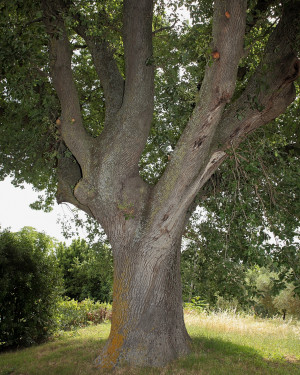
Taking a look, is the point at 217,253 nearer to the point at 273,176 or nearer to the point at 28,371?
the point at 273,176

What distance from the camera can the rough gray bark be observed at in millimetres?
5918

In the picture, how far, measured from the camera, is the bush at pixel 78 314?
11930 mm

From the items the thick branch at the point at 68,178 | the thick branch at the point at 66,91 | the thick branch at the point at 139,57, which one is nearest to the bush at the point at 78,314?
the thick branch at the point at 68,178

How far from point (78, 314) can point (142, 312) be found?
8007mm

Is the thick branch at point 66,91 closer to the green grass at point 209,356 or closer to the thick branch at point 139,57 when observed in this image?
the thick branch at point 139,57

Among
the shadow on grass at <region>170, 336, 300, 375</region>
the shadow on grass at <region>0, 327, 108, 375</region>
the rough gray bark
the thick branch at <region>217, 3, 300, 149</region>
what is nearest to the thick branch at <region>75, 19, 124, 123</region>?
the rough gray bark

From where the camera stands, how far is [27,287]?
1038 centimetres

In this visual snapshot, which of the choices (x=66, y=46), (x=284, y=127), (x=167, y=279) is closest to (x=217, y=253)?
(x=167, y=279)

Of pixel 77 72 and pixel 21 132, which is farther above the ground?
pixel 77 72

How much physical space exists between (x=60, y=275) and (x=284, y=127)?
9.01 meters

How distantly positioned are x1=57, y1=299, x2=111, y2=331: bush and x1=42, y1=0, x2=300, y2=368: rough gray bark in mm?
5956

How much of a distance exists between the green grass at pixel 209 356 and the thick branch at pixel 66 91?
4.16 metres

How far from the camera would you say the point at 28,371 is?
6.60 m

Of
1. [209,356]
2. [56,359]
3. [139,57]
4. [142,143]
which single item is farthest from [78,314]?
[139,57]
